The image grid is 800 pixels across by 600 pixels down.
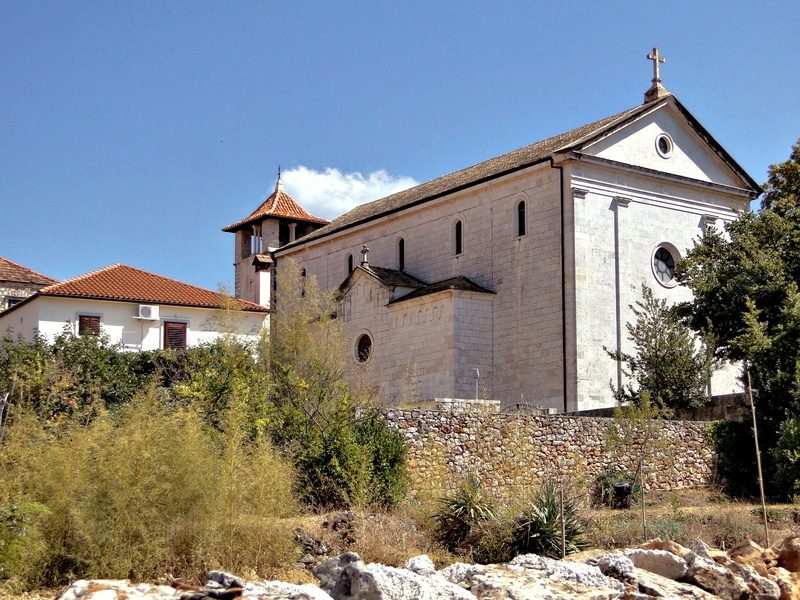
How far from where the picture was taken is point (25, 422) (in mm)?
13641

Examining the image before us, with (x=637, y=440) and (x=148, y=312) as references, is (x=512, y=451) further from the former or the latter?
(x=148, y=312)

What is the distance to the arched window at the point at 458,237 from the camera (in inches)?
1363

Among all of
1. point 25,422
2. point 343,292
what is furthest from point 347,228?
point 25,422

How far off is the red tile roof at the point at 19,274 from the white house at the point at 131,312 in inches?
437

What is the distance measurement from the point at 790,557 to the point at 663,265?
1850cm

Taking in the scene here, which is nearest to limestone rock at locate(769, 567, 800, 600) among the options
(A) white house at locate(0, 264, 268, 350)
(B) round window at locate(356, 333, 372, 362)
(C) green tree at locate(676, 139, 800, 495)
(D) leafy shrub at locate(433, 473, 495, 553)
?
(D) leafy shrub at locate(433, 473, 495, 553)

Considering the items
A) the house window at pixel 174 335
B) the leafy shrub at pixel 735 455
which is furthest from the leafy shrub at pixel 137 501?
the house window at pixel 174 335

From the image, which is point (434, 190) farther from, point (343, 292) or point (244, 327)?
point (244, 327)

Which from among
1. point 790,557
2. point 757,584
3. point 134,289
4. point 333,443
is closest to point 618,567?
point 757,584

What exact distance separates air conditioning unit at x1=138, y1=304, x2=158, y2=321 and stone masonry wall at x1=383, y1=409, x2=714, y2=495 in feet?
54.1

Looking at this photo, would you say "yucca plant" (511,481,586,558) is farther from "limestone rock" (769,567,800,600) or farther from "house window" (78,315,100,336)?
"house window" (78,315,100,336)

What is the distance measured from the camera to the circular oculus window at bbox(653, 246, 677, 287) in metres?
32.3

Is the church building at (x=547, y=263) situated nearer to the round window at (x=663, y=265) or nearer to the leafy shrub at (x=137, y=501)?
the round window at (x=663, y=265)

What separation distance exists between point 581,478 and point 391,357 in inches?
571
